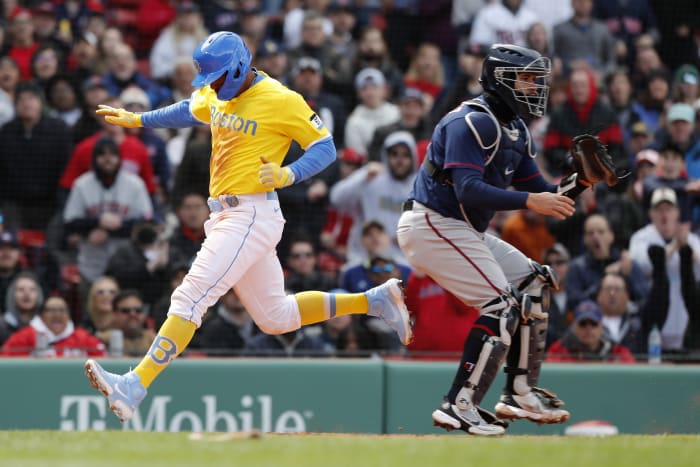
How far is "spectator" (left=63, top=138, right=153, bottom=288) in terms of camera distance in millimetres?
11055

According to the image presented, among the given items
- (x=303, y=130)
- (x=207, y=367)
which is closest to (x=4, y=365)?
(x=207, y=367)

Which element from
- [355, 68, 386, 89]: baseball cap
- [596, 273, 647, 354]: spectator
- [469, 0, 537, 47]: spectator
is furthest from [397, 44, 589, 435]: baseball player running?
[469, 0, 537, 47]: spectator

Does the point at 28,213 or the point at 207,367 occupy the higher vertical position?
the point at 28,213

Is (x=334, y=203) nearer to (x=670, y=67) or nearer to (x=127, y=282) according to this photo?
(x=127, y=282)

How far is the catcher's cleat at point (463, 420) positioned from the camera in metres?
6.92

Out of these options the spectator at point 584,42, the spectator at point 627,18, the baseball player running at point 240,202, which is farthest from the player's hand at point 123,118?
the spectator at point 627,18

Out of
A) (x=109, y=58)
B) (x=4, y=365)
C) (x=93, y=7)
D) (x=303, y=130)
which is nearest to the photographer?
(x=303, y=130)

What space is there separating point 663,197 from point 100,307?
→ 4.65 meters

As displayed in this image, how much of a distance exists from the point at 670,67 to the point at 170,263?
238 inches

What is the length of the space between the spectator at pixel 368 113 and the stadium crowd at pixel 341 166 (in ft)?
0.07

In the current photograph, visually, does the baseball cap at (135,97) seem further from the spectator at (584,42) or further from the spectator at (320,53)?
the spectator at (584,42)

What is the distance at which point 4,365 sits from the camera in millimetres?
9266

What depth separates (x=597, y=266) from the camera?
10.7 metres

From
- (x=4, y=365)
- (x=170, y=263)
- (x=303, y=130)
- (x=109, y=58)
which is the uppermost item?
(x=109, y=58)
